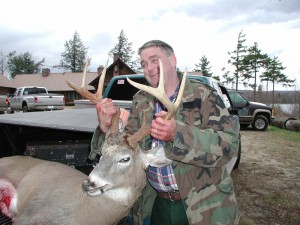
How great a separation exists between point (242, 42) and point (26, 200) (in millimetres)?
56716

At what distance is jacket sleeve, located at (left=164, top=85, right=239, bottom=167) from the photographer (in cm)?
268

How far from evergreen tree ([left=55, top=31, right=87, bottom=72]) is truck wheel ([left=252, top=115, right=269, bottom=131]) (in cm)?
6103

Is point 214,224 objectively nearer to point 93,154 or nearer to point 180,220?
point 180,220

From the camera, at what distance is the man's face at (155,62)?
316cm

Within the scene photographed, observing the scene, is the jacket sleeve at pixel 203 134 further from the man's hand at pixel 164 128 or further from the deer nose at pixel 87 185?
the deer nose at pixel 87 185

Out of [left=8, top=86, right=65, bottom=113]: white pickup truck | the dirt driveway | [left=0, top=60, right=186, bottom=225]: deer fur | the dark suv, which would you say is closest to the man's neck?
[left=0, top=60, right=186, bottom=225]: deer fur

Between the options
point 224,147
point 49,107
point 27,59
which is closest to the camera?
point 224,147

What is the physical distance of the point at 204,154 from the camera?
270 cm

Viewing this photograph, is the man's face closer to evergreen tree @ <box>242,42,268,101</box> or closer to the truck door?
the truck door

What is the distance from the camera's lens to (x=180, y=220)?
317cm

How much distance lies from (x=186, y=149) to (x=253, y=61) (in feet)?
184

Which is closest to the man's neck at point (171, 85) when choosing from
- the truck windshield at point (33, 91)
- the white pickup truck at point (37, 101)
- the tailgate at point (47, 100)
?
the white pickup truck at point (37, 101)

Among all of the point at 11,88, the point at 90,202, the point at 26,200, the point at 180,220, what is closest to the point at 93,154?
the point at 90,202

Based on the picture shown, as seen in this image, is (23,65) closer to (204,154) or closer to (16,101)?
(16,101)
